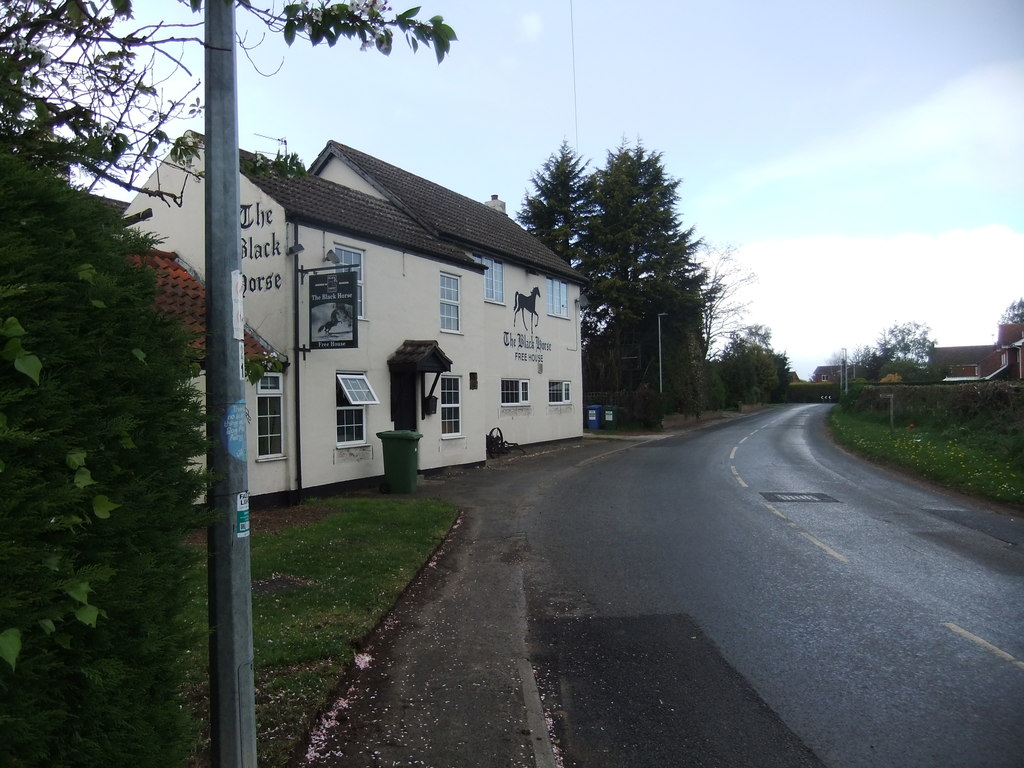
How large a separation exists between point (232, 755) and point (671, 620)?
4172 mm

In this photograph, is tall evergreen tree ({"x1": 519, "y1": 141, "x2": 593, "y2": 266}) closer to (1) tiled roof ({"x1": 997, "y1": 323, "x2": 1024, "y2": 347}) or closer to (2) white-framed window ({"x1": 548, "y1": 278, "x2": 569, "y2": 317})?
(2) white-framed window ({"x1": 548, "y1": 278, "x2": 569, "y2": 317})

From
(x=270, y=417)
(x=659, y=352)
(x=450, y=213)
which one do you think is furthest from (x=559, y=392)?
(x=270, y=417)

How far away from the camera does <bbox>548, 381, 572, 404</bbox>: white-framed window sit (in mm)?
26453

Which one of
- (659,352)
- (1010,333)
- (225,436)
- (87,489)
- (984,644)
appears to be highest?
(1010,333)

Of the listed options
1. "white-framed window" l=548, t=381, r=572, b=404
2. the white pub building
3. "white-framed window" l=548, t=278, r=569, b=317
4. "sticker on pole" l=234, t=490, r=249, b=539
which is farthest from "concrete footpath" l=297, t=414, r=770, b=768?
"white-framed window" l=548, t=278, r=569, b=317

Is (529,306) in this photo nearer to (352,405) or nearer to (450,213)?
(450,213)

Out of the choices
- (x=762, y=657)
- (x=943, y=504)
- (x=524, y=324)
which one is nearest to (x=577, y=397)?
(x=524, y=324)

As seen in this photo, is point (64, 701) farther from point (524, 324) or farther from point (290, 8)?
point (524, 324)

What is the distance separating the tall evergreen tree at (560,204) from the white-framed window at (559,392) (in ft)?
44.1

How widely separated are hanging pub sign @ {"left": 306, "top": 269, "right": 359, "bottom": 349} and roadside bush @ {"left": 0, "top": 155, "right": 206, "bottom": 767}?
9927mm

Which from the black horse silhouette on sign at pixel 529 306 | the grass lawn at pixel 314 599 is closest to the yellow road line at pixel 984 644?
the grass lawn at pixel 314 599

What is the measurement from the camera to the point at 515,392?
2412 centimetres

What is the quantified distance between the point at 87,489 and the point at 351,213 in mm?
14073

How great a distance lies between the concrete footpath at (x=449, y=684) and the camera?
157 inches
